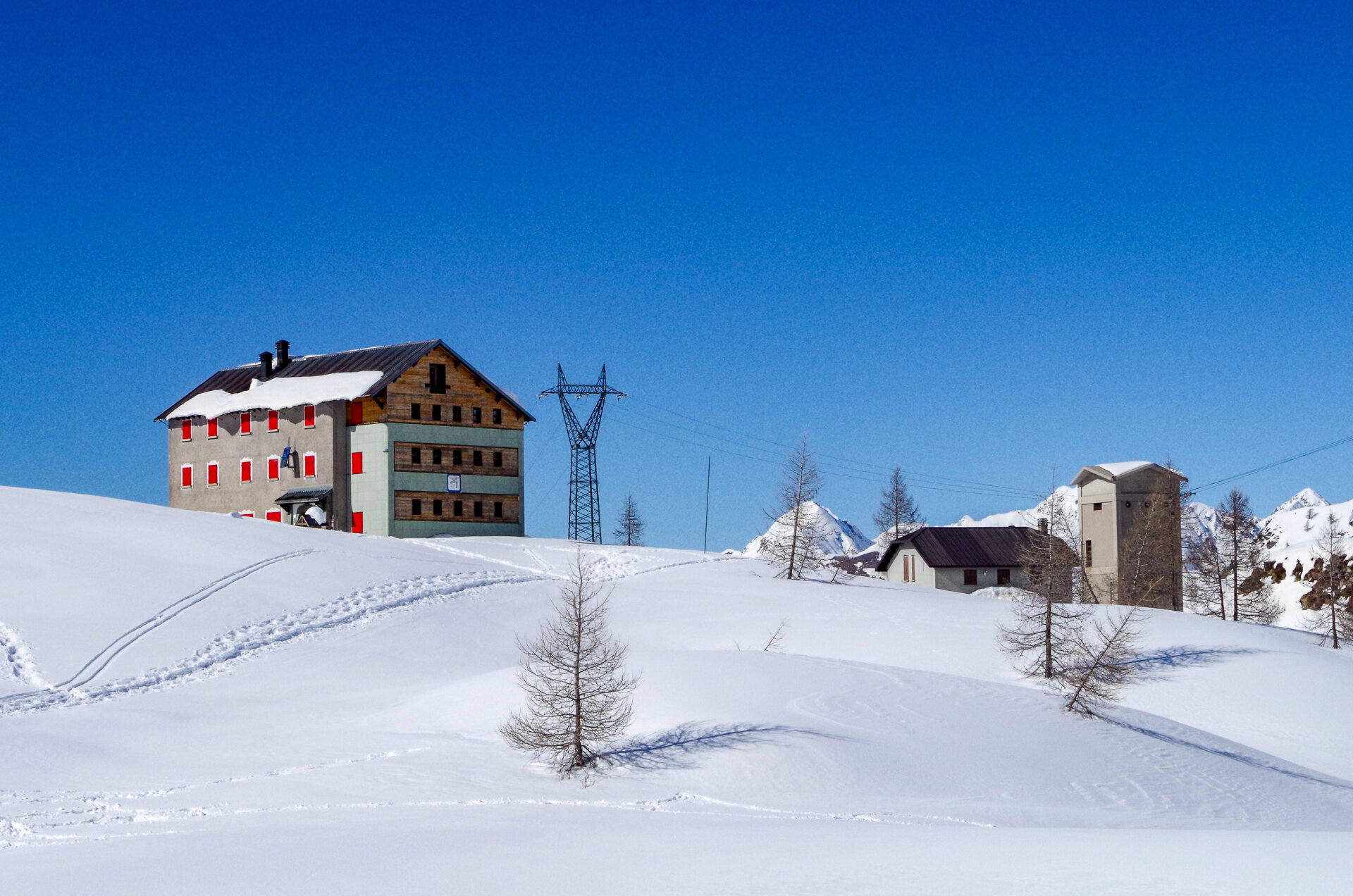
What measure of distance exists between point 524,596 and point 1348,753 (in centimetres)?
2876

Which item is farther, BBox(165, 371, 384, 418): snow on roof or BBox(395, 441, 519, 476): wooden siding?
BBox(165, 371, 384, 418): snow on roof

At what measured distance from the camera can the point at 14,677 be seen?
109ft

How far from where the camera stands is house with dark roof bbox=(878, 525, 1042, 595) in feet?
248

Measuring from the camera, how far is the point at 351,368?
68.1m

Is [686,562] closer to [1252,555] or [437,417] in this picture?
[437,417]

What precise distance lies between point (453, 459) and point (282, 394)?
10.7 meters

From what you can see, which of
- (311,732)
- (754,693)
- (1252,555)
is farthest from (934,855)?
(1252,555)

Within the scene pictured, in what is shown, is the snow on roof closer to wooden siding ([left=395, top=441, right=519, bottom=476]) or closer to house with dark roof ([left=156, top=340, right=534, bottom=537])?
house with dark roof ([left=156, top=340, right=534, bottom=537])

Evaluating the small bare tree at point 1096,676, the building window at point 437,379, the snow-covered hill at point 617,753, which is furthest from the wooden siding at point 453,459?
the small bare tree at point 1096,676

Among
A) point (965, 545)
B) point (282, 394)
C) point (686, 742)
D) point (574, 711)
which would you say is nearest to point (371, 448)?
point (282, 394)

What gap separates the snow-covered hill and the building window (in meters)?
12.3

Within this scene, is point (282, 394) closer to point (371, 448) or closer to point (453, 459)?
point (371, 448)

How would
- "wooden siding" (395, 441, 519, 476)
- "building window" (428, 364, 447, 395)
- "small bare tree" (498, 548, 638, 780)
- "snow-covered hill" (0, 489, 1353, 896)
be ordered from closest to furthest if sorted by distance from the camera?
"snow-covered hill" (0, 489, 1353, 896) → "small bare tree" (498, 548, 638, 780) → "wooden siding" (395, 441, 519, 476) → "building window" (428, 364, 447, 395)

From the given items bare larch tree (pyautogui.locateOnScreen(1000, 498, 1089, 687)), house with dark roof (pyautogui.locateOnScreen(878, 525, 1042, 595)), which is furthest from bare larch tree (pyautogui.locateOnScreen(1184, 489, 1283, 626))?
bare larch tree (pyautogui.locateOnScreen(1000, 498, 1089, 687))
